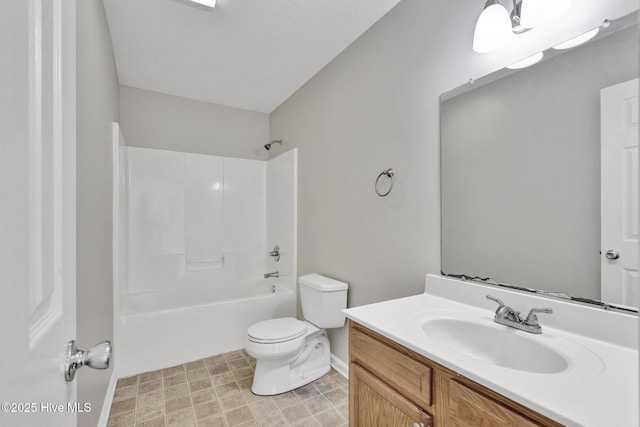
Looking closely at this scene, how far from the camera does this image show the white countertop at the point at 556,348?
2.13 feet

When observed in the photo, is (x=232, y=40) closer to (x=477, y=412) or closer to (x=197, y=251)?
(x=197, y=251)

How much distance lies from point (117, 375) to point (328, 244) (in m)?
1.87

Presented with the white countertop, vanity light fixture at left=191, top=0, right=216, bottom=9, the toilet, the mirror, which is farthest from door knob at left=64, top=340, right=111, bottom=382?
vanity light fixture at left=191, top=0, right=216, bottom=9

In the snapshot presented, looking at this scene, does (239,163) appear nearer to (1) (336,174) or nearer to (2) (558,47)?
(1) (336,174)

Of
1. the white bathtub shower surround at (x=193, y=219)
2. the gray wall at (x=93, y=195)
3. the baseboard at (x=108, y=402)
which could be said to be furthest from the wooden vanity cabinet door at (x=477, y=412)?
the white bathtub shower surround at (x=193, y=219)

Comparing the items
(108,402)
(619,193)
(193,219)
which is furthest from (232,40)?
(108,402)

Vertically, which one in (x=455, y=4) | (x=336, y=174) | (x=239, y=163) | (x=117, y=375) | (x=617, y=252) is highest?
(x=455, y=4)

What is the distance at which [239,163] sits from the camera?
11.4 ft

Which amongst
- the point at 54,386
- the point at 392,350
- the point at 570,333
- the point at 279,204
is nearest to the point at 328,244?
the point at 279,204

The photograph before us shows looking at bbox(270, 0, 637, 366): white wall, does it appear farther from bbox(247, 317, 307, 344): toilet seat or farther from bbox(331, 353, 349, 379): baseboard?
bbox(247, 317, 307, 344): toilet seat

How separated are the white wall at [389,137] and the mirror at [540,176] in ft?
0.32

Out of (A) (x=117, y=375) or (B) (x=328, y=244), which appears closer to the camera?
(A) (x=117, y=375)

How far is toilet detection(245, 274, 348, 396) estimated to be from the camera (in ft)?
6.52

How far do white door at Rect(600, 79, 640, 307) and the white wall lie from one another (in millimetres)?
318
